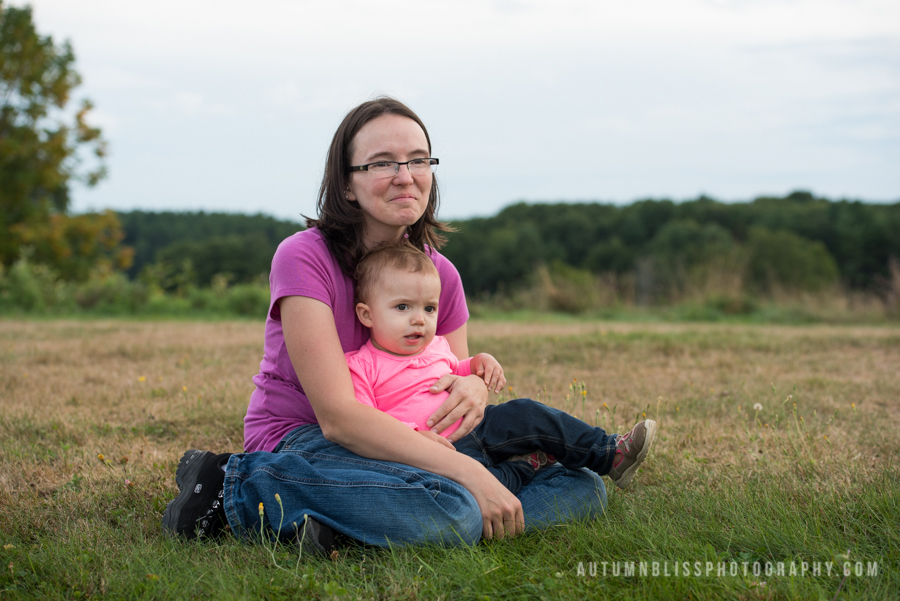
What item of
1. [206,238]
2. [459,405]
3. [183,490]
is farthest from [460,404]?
[206,238]

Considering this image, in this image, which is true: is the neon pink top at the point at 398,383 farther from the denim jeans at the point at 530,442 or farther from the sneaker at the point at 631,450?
the sneaker at the point at 631,450

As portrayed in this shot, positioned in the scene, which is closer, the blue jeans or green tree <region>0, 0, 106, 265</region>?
the blue jeans

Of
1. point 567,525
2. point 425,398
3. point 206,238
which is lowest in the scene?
point 567,525

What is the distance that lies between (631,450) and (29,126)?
76.9 ft

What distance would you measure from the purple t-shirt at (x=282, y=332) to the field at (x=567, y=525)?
48 cm

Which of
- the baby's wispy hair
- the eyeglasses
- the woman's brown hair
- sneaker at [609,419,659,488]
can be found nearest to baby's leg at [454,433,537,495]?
sneaker at [609,419,659,488]

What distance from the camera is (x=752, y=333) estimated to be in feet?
24.7

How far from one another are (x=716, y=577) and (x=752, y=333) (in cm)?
649

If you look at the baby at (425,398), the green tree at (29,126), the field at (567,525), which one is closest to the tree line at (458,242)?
the green tree at (29,126)

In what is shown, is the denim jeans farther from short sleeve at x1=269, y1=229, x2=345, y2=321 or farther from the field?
short sleeve at x1=269, y1=229, x2=345, y2=321

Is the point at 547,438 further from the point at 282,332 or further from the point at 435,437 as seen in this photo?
the point at 282,332

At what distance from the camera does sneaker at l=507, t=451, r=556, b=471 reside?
2.45 meters

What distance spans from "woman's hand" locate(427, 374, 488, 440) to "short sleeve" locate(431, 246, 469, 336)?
1.26 feet

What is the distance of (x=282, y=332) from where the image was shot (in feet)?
7.86
